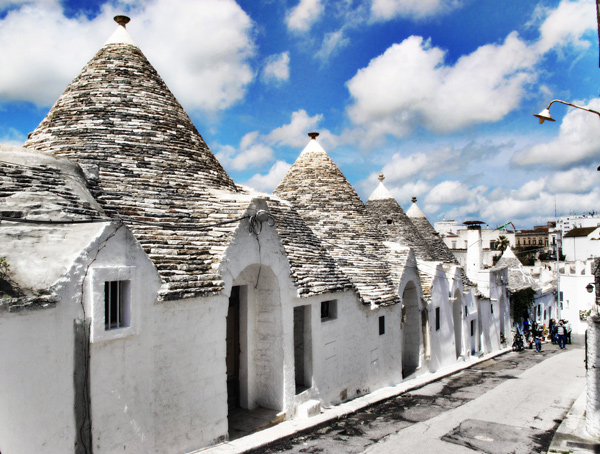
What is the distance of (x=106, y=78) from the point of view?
9.78m

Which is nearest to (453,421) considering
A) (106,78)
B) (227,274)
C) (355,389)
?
(355,389)

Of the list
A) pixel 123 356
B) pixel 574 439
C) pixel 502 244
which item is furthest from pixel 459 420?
pixel 502 244

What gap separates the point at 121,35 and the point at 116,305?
22.3 ft

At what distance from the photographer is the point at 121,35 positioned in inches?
415

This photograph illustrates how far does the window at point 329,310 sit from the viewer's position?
10711 mm

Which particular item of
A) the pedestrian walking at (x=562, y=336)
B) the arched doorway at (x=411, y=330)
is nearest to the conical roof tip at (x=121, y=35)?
the arched doorway at (x=411, y=330)

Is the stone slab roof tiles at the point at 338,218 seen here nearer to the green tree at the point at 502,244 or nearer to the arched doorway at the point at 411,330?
Result: the arched doorway at the point at 411,330

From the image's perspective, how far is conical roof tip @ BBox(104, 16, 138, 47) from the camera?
10453 millimetres

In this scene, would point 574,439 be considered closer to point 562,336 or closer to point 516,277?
point 562,336

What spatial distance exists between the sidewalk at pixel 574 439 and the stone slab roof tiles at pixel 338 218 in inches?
200

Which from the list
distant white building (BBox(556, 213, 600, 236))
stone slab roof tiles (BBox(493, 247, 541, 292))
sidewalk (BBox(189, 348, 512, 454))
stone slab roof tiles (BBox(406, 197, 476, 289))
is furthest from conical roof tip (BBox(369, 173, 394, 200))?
distant white building (BBox(556, 213, 600, 236))

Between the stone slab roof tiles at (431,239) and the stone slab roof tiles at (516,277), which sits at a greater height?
the stone slab roof tiles at (431,239)

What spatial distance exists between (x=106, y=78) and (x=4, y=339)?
6.37 meters

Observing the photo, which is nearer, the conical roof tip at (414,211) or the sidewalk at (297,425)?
the sidewalk at (297,425)
